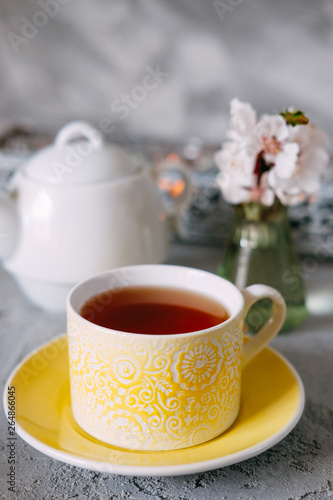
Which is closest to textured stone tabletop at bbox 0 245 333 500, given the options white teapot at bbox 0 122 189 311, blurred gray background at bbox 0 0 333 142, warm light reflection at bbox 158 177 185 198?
white teapot at bbox 0 122 189 311

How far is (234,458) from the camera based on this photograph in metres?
0.44

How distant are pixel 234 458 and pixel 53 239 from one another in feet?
1.16

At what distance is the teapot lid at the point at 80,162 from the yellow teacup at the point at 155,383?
24 centimetres

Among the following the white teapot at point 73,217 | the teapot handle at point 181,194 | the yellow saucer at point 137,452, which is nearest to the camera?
the yellow saucer at point 137,452

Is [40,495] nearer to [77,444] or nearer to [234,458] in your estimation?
[77,444]

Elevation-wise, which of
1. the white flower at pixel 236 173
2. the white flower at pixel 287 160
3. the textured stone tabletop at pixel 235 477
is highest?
the white flower at pixel 287 160

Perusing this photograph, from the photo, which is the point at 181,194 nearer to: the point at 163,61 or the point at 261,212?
the point at 261,212

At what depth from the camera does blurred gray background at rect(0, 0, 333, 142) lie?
97 centimetres

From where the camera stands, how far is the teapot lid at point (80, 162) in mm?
690

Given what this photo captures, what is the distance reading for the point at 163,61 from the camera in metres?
1.05

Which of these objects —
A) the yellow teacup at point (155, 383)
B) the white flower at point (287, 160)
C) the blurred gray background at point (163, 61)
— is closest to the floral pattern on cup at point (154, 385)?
the yellow teacup at point (155, 383)

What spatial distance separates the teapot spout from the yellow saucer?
16 cm

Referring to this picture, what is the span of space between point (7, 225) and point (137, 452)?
0.35 metres

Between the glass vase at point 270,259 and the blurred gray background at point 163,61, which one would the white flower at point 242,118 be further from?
the blurred gray background at point 163,61
